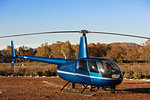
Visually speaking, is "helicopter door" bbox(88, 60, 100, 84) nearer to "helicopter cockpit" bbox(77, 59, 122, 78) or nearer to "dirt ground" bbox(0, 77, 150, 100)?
"helicopter cockpit" bbox(77, 59, 122, 78)

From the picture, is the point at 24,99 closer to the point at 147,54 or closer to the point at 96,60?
the point at 96,60

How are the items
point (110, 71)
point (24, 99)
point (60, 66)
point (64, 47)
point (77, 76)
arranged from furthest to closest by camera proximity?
point (64, 47), point (60, 66), point (77, 76), point (110, 71), point (24, 99)

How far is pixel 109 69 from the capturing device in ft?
37.1

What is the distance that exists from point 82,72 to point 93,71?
2.49 ft

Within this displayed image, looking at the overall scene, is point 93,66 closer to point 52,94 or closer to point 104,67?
point 104,67

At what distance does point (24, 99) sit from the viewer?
34.5 feet

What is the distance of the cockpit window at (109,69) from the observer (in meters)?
11.2

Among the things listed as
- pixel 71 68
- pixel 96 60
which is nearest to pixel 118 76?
pixel 96 60

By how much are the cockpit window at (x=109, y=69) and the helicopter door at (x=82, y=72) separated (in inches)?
39.3

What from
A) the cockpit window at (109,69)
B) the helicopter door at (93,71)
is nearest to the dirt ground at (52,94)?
the helicopter door at (93,71)

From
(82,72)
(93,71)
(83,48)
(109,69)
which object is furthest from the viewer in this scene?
(83,48)

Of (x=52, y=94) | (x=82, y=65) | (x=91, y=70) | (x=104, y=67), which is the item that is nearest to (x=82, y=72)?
(x=82, y=65)

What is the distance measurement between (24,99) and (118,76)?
5.34 meters

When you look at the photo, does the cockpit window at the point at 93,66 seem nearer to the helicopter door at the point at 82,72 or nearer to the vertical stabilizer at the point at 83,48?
the helicopter door at the point at 82,72
